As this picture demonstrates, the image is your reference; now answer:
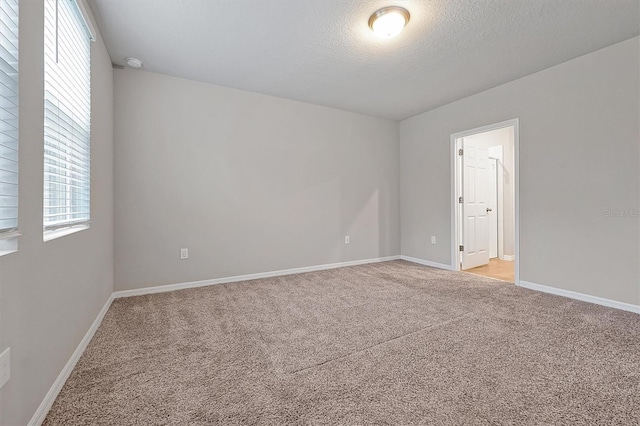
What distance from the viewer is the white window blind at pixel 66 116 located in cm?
152

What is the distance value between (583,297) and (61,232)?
434 cm

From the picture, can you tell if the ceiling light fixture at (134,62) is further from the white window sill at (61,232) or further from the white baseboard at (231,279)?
the white baseboard at (231,279)

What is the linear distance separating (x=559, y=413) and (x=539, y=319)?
1.29 m

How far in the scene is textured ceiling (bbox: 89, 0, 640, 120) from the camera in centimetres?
213

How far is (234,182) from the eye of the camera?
359cm

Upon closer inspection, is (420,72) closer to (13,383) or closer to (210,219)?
(210,219)

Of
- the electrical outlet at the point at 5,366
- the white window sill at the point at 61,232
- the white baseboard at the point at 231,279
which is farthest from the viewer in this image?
the white baseboard at the point at 231,279

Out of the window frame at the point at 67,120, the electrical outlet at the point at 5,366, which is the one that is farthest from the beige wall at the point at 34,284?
the window frame at the point at 67,120

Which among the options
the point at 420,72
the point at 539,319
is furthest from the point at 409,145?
the point at 539,319

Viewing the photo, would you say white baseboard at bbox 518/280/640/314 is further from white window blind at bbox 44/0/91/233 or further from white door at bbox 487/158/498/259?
white window blind at bbox 44/0/91/233

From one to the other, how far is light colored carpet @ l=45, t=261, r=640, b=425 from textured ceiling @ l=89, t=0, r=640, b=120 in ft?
7.90

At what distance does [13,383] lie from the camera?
109cm

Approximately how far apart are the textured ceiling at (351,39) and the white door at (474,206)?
119 cm

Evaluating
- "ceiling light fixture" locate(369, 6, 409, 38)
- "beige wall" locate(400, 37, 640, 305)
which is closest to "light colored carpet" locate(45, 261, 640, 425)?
"beige wall" locate(400, 37, 640, 305)
